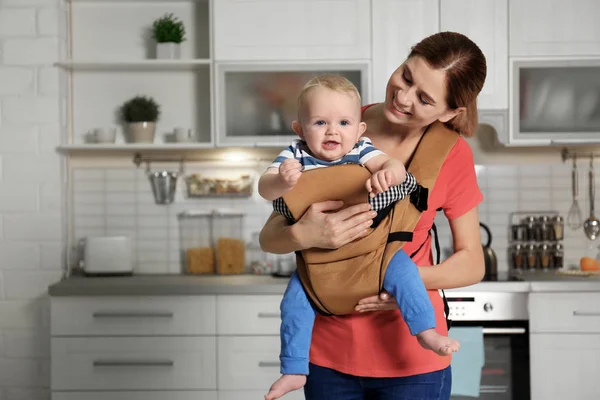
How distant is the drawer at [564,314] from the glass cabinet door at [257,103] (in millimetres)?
1411

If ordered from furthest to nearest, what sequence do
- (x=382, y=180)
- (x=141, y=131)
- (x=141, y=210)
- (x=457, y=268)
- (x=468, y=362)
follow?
(x=141, y=210), (x=141, y=131), (x=468, y=362), (x=457, y=268), (x=382, y=180)

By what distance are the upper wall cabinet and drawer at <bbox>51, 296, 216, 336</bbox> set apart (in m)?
1.21

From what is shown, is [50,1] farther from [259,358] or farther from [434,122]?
[434,122]

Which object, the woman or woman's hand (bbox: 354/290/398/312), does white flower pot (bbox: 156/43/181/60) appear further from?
woman's hand (bbox: 354/290/398/312)

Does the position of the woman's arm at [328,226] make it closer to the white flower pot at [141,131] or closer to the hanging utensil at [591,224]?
the white flower pot at [141,131]

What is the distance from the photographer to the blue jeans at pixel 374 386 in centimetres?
167

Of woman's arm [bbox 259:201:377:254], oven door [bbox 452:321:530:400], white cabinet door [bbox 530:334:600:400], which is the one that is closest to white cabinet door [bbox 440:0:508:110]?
oven door [bbox 452:321:530:400]

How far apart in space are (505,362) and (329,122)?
2277 mm

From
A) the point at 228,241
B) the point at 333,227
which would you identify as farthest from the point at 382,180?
the point at 228,241

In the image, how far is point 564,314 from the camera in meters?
3.52

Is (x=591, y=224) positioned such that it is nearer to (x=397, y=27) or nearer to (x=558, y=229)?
(x=558, y=229)

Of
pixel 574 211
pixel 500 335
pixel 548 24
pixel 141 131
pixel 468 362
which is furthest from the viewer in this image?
pixel 574 211

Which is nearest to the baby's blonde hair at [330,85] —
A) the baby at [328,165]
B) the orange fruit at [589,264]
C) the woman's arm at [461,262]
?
the baby at [328,165]

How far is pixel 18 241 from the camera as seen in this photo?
389 cm
